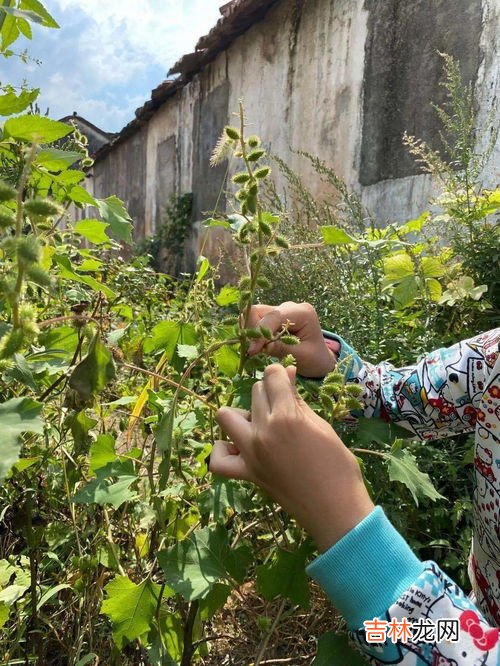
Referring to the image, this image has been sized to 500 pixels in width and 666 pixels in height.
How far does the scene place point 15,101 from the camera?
2.97 feet

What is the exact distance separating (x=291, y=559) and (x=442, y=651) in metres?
0.26

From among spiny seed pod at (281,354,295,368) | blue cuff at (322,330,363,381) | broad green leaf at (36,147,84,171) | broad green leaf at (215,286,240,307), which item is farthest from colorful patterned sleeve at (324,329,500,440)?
broad green leaf at (36,147,84,171)

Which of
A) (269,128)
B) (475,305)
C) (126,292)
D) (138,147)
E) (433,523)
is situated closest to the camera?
(433,523)

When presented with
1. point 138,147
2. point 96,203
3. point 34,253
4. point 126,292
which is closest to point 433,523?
point 96,203

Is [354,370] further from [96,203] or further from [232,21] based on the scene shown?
[232,21]

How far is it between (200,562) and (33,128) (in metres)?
0.75

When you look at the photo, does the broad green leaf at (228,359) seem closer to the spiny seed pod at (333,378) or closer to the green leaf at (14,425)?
the spiny seed pod at (333,378)

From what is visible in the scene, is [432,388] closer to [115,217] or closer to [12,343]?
[115,217]

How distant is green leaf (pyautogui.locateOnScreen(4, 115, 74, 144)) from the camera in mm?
893

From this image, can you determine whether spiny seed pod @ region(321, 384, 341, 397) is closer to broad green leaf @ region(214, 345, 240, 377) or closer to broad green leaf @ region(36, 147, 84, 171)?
broad green leaf @ region(214, 345, 240, 377)

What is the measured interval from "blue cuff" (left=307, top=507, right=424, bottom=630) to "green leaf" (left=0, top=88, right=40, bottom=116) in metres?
0.81

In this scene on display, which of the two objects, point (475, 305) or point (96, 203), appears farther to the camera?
point (475, 305)

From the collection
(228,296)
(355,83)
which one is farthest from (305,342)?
(355,83)

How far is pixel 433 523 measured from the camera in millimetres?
1651
